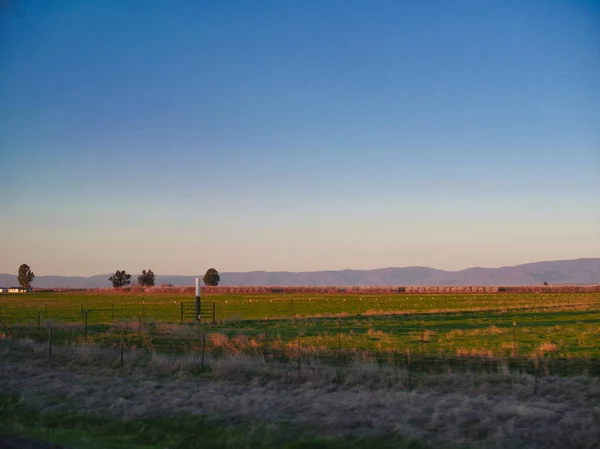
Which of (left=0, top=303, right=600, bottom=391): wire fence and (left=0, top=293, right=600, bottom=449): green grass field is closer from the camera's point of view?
(left=0, top=293, right=600, bottom=449): green grass field

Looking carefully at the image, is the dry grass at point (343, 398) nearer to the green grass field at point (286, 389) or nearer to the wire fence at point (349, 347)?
the green grass field at point (286, 389)

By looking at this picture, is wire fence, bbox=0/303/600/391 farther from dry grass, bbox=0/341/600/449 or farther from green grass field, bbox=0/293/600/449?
dry grass, bbox=0/341/600/449

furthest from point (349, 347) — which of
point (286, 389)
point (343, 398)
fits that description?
point (343, 398)

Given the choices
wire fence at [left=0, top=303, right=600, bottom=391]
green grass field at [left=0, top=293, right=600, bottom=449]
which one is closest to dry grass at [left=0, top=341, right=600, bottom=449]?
green grass field at [left=0, top=293, right=600, bottom=449]

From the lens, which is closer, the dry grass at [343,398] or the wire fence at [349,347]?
the dry grass at [343,398]

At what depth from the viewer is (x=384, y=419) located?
52.6 ft

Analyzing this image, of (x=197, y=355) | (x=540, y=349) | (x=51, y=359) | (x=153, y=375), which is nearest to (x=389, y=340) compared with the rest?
(x=540, y=349)

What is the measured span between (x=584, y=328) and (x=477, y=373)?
Result: 21.8 meters

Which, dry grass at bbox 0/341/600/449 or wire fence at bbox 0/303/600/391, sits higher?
wire fence at bbox 0/303/600/391

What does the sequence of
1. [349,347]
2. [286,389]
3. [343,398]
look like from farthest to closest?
[349,347], [286,389], [343,398]

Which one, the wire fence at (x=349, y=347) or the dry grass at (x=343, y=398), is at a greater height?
the wire fence at (x=349, y=347)

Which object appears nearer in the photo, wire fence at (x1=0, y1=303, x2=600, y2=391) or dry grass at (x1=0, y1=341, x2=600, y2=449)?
dry grass at (x1=0, y1=341, x2=600, y2=449)

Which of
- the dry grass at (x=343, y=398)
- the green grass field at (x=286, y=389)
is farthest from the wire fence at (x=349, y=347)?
the dry grass at (x=343, y=398)

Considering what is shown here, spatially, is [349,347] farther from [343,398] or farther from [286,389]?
[343,398]
